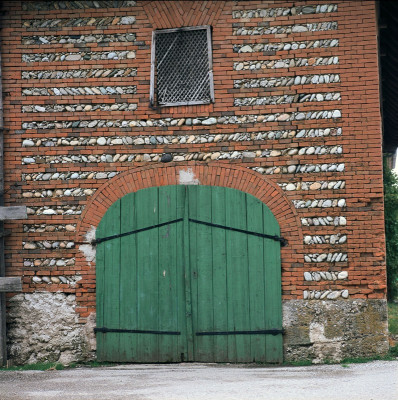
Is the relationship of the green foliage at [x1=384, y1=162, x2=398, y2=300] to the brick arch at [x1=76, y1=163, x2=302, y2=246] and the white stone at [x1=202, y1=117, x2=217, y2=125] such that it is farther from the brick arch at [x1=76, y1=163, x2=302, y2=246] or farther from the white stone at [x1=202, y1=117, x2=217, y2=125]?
the white stone at [x1=202, y1=117, x2=217, y2=125]

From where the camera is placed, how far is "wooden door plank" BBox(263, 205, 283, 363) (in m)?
8.73

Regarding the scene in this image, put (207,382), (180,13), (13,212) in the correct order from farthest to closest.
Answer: (180,13)
(13,212)
(207,382)

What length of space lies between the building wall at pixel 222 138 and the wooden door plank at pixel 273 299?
0.41ft

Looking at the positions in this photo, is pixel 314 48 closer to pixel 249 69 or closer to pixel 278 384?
pixel 249 69

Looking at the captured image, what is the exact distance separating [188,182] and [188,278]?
1.33 metres

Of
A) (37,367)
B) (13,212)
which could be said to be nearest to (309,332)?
(37,367)

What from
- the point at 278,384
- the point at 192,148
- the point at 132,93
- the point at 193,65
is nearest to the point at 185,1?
the point at 193,65

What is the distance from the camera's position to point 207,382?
738cm

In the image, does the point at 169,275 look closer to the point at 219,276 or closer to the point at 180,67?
the point at 219,276

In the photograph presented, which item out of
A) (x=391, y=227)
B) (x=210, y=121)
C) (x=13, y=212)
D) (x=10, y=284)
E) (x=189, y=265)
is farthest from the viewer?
(x=391, y=227)

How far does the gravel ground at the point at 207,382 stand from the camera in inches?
261

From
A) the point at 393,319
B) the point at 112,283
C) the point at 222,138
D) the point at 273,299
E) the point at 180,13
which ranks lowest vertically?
the point at 393,319

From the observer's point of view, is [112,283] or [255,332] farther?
[112,283]

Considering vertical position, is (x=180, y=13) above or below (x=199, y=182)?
above
